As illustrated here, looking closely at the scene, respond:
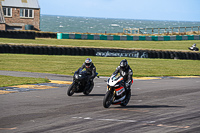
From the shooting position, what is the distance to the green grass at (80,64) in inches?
997

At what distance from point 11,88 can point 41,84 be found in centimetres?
200

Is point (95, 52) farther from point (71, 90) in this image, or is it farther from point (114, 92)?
point (114, 92)

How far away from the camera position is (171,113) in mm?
10734

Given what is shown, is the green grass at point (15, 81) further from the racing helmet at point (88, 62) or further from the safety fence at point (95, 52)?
the safety fence at point (95, 52)

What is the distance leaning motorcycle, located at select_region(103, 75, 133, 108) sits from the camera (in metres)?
11.3

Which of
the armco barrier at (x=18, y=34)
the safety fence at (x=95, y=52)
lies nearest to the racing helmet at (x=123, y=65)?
the safety fence at (x=95, y=52)

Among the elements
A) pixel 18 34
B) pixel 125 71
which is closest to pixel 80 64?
pixel 125 71

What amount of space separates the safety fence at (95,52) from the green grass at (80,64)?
0.53 m

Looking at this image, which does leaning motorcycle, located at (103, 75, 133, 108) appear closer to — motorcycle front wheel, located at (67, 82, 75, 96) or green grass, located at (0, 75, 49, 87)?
motorcycle front wheel, located at (67, 82, 75, 96)

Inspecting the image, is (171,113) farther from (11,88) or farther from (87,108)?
(11,88)

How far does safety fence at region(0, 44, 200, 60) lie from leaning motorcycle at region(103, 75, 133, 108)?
869 inches

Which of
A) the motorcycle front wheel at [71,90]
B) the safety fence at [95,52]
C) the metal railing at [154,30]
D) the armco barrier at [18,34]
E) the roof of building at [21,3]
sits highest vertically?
the roof of building at [21,3]

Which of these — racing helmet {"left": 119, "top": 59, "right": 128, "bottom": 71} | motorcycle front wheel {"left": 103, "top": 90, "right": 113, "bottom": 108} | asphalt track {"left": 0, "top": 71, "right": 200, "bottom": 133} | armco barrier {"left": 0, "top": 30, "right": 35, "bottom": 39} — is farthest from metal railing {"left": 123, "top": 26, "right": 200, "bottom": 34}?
motorcycle front wheel {"left": 103, "top": 90, "right": 113, "bottom": 108}

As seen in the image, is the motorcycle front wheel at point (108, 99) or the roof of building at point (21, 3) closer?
the motorcycle front wheel at point (108, 99)
